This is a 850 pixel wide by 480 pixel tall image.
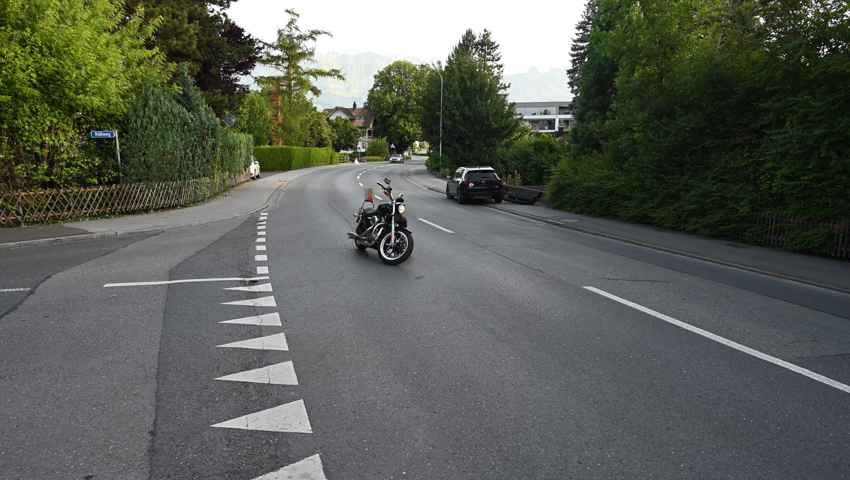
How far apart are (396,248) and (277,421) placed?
6556mm

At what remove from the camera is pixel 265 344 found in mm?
5488

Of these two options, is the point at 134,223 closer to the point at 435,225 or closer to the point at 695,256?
the point at 435,225

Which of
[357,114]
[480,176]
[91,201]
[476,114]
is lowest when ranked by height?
[91,201]

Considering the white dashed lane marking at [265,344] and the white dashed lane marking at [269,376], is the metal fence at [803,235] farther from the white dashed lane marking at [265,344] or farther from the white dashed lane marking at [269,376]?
the white dashed lane marking at [269,376]

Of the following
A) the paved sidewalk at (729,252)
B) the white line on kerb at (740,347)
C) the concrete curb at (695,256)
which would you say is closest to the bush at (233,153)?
the concrete curb at (695,256)

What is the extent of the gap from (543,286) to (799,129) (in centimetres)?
760

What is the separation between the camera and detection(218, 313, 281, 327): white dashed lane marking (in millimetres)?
6180

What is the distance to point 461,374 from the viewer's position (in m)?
4.73

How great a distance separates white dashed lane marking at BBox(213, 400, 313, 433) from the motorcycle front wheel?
608cm

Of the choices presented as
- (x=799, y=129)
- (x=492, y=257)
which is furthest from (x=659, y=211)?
(x=492, y=257)

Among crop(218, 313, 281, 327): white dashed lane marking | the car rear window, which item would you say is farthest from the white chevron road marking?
the car rear window

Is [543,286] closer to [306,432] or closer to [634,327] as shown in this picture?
[634,327]

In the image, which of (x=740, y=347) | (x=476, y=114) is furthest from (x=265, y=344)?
(x=476, y=114)

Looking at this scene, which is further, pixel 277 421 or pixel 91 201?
pixel 91 201
